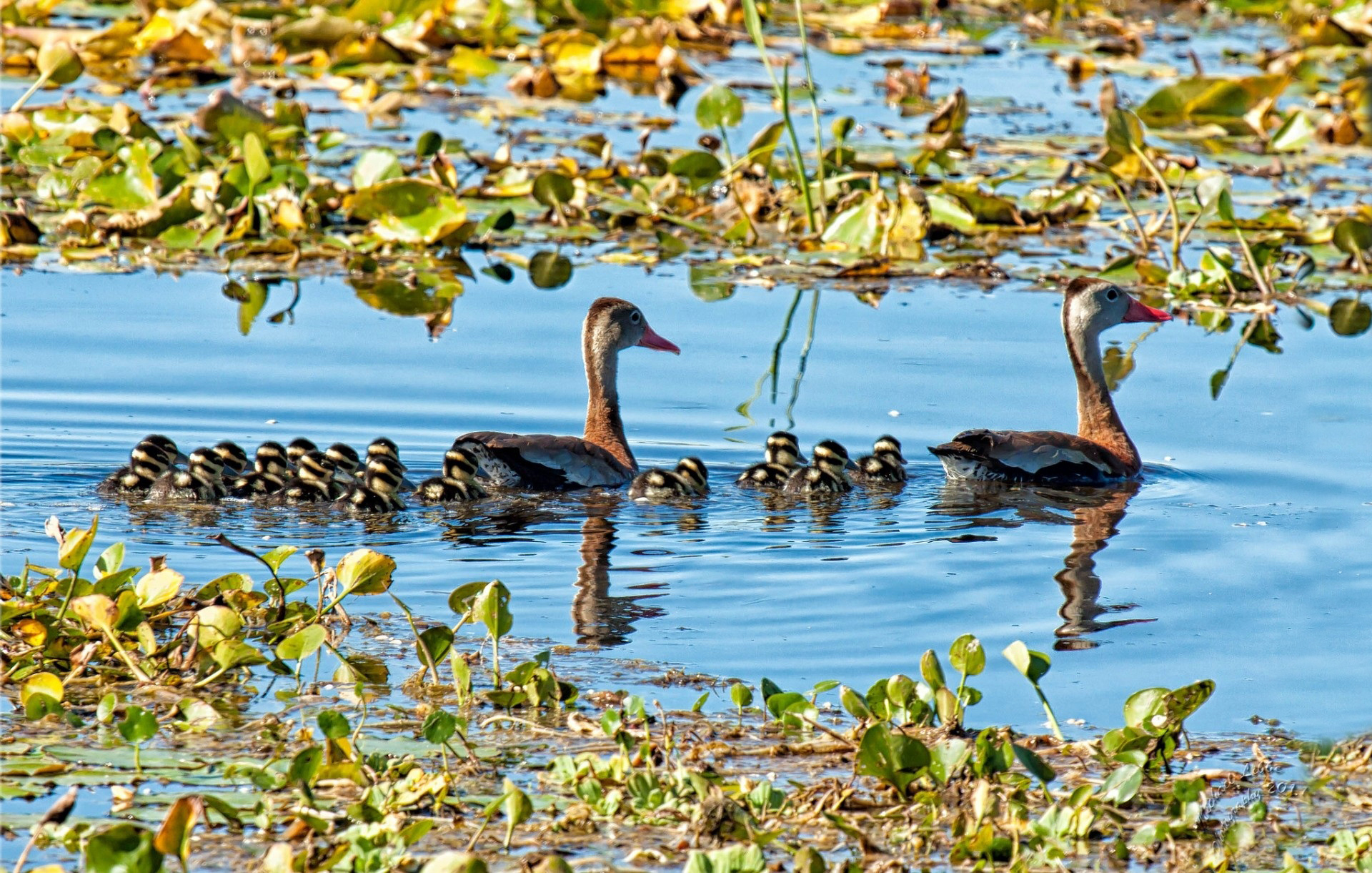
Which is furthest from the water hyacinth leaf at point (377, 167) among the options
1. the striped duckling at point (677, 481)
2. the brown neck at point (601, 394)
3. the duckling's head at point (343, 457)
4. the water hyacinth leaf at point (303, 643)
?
the water hyacinth leaf at point (303, 643)

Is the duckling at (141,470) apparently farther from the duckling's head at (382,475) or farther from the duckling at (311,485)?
the duckling's head at (382,475)

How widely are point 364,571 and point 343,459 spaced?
305cm

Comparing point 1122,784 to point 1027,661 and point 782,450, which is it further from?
point 782,450

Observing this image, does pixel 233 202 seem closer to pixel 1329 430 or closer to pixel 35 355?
pixel 35 355

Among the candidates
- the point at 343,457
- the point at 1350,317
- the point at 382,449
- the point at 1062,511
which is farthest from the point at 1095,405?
the point at 343,457

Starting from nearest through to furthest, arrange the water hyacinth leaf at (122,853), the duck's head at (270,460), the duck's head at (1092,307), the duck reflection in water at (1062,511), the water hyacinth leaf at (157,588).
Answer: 1. the water hyacinth leaf at (122,853)
2. the water hyacinth leaf at (157,588)
3. the duck reflection in water at (1062,511)
4. the duck's head at (270,460)
5. the duck's head at (1092,307)

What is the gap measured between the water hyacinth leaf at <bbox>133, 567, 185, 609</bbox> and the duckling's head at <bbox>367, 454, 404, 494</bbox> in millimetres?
2699

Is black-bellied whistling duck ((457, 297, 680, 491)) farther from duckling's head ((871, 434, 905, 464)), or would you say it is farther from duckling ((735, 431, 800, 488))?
duckling's head ((871, 434, 905, 464))

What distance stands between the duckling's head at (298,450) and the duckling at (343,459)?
9cm

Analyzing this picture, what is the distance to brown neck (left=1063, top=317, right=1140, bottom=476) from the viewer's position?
32.1 ft

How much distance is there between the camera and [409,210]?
13.2 meters

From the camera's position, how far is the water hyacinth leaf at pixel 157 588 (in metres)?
6.07

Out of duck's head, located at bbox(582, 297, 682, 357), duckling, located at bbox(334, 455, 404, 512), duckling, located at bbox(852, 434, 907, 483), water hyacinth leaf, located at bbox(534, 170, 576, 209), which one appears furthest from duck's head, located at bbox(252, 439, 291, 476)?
water hyacinth leaf, located at bbox(534, 170, 576, 209)

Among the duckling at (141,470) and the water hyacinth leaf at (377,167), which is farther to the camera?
the water hyacinth leaf at (377,167)
